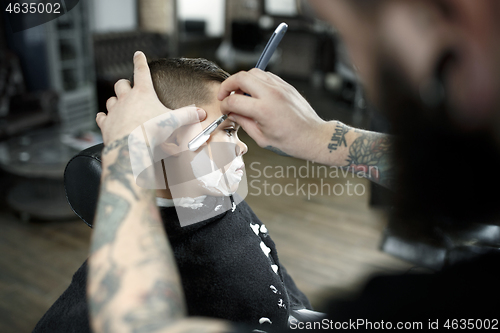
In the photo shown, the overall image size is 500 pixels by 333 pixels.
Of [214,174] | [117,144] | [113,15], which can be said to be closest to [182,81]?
[214,174]

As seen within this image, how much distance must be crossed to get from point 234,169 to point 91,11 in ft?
16.1

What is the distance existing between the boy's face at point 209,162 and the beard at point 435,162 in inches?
22.0

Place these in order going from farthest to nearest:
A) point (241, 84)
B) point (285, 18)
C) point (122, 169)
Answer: point (285, 18) < point (241, 84) < point (122, 169)

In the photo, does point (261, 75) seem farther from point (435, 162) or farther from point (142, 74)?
point (435, 162)

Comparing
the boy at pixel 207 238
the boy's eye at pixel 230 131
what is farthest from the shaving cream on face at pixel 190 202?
the boy's eye at pixel 230 131

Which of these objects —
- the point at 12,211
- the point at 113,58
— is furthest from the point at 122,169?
the point at 113,58

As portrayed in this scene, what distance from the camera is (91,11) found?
16.0 ft

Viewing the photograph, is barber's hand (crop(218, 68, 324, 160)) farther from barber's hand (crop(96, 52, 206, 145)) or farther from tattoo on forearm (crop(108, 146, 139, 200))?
tattoo on forearm (crop(108, 146, 139, 200))

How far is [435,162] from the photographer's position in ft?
1.27

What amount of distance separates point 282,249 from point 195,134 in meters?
1.62

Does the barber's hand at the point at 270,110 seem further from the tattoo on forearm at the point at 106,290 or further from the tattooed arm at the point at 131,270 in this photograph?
the tattoo on forearm at the point at 106,290

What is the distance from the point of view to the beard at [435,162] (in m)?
0.37

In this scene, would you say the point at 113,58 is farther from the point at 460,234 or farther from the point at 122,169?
the point at 460,234

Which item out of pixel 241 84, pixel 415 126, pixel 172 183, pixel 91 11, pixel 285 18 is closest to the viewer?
pixel 415 126
